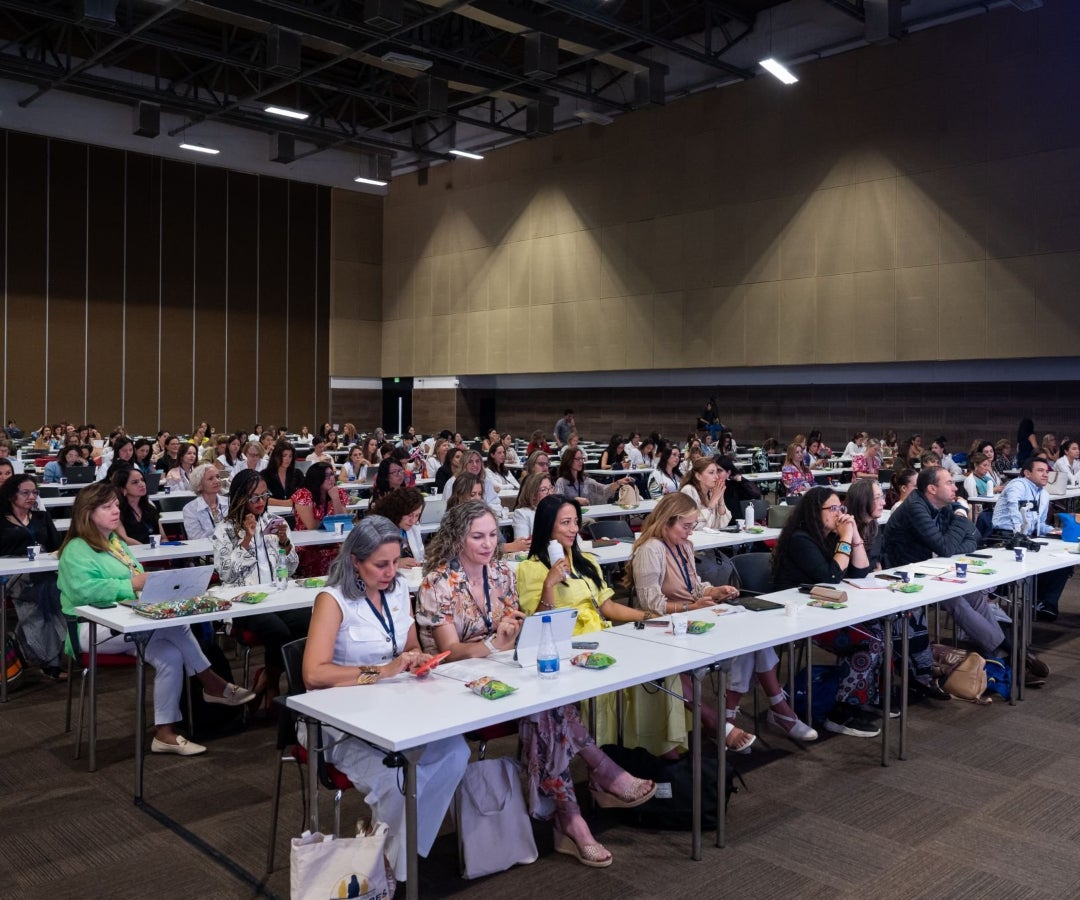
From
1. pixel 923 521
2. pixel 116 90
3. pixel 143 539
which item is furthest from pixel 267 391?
pixel 923 521

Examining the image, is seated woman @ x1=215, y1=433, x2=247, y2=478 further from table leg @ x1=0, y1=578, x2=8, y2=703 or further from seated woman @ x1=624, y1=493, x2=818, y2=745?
seated woman @ x1=624, y1=493, x2=818, y2=745

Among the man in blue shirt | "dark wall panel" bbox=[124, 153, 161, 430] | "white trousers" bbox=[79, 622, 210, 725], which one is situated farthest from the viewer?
"dark wall panel" bbox=[124, 153, 161, 430]

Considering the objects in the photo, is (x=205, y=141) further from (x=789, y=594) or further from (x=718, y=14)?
(x=789, y=594)

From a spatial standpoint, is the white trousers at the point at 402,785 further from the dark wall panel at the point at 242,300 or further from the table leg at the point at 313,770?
the dark wall panel at the point at 242,300

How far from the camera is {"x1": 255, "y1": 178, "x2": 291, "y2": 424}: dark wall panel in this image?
24438 millimetres

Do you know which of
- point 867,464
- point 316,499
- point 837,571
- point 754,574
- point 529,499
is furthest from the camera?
point 867,464

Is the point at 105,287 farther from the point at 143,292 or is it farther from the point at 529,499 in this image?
the point at 529,499

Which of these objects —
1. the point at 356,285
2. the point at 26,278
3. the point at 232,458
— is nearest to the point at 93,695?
the point at 232,458

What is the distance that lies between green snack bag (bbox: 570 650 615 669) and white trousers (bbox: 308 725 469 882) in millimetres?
554

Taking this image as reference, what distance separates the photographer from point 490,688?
3201 millimetres

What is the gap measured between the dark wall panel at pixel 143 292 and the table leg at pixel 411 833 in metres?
21.9

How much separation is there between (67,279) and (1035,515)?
20755 millimetres

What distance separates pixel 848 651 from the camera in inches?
203

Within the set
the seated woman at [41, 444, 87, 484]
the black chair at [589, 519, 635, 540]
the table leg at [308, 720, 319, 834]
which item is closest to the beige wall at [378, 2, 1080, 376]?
the black chair at [589, 519, 635, 540]
